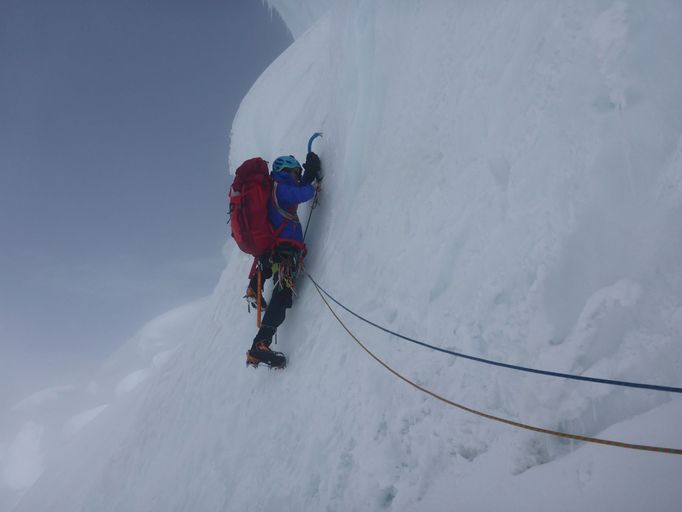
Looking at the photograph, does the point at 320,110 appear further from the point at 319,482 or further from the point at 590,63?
the point at 319,482

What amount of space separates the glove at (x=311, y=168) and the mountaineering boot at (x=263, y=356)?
158cm

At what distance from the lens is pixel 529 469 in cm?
162

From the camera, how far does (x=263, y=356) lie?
361 centimetres

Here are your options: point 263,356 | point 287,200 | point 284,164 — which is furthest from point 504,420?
point 284,164

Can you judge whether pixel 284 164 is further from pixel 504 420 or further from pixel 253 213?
pixel 504 420

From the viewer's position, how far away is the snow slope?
160cm

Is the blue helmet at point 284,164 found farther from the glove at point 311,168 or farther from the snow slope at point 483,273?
the snow slope at point 483,273

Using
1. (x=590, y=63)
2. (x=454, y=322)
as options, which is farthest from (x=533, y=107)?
(x=454, y=322)

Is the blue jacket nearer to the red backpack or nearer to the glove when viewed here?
the red backpack

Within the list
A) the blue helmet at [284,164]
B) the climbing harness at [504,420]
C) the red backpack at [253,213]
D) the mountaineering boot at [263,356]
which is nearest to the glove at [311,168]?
the blue helmet at [284,164]

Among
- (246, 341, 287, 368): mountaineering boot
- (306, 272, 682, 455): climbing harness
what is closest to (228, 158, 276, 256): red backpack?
(306, 272, 682, 455): climbing harness

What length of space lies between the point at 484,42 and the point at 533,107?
802mm

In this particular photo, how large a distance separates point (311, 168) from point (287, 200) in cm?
→ 57

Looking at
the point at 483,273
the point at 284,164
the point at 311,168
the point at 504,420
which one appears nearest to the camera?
the point at 504,420
